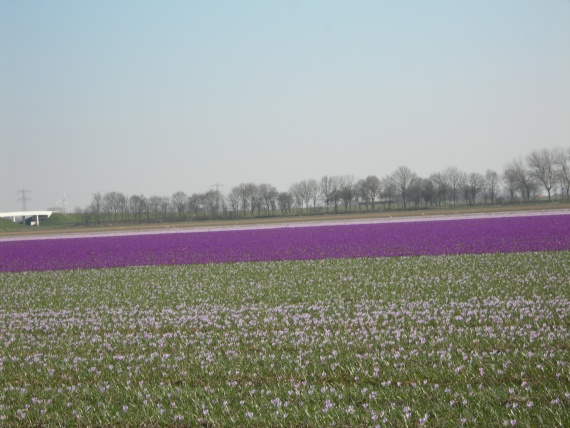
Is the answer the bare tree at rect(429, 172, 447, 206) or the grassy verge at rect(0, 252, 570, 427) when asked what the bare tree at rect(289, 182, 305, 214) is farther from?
the grassy verge at rect(0, 252, 570, 427)

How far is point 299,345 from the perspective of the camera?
10.7m

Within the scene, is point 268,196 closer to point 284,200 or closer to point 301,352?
point 284,200

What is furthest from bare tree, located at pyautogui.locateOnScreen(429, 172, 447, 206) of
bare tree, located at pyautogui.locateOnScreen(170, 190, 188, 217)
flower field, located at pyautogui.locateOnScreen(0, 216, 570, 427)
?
flower field, located at pyautogui.locateOnScreen(0, 216, 570, 427)

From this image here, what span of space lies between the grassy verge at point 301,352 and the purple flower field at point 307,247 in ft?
24.6

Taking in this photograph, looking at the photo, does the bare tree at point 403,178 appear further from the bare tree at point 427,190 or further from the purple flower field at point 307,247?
the purple flower field at point 307,247

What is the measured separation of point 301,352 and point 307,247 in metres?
20.0

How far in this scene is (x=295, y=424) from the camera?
23.1ft

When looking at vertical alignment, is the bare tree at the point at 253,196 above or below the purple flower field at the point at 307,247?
above

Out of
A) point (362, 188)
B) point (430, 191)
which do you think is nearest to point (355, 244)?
point (430, 191)

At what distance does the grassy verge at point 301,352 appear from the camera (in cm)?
744

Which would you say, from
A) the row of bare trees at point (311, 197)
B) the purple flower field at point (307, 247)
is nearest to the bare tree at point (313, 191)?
the row of bare trees at point (311, 197)

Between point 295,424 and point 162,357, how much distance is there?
3985 millimetres

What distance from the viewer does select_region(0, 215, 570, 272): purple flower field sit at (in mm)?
26531

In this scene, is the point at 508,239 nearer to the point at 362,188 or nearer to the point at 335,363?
the point at 335,363
